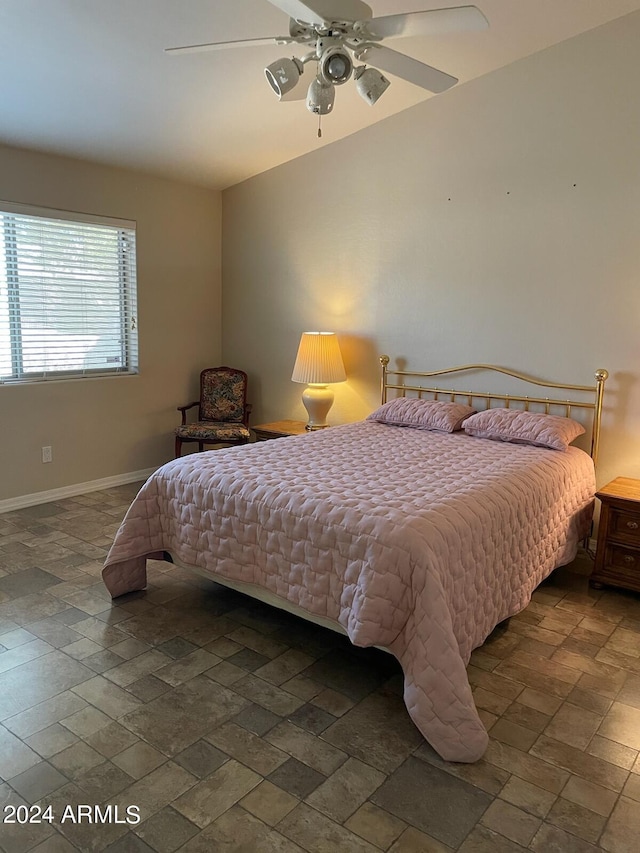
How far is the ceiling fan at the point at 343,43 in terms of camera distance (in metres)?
2.22

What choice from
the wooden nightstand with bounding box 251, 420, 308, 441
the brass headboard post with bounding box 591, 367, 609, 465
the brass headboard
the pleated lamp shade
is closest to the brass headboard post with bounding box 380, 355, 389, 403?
the brass headboard

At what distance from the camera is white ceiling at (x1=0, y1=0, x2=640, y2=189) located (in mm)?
2975

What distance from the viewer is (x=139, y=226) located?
503 cm

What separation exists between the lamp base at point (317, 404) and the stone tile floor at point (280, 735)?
6.20 feet

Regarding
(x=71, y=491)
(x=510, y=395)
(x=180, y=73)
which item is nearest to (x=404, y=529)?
(x=510, y=395)

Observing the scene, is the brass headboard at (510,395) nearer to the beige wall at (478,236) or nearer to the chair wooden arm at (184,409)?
the beige wall at (478,236)

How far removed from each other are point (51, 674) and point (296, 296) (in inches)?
140

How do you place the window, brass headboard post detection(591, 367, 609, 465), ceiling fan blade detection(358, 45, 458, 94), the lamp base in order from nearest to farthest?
ceiling fan blade detection(358, 45, 458, 94), brass headboard post detection(591, 367, 609, 465), the window, the lamp base

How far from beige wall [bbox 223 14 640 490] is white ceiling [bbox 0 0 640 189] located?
0.21 m

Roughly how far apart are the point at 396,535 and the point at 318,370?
2.59 metres

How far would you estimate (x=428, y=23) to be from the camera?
2.28 m

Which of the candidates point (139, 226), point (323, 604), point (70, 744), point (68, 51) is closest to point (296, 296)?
point (139, 226)

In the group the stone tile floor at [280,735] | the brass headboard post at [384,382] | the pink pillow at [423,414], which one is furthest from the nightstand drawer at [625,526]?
the brass headboard post at [384,382]

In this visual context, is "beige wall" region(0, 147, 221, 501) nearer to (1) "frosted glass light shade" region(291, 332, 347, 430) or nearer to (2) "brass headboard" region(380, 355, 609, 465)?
(1) "frosted glass light shade" region(291, 332, 347, 430)
